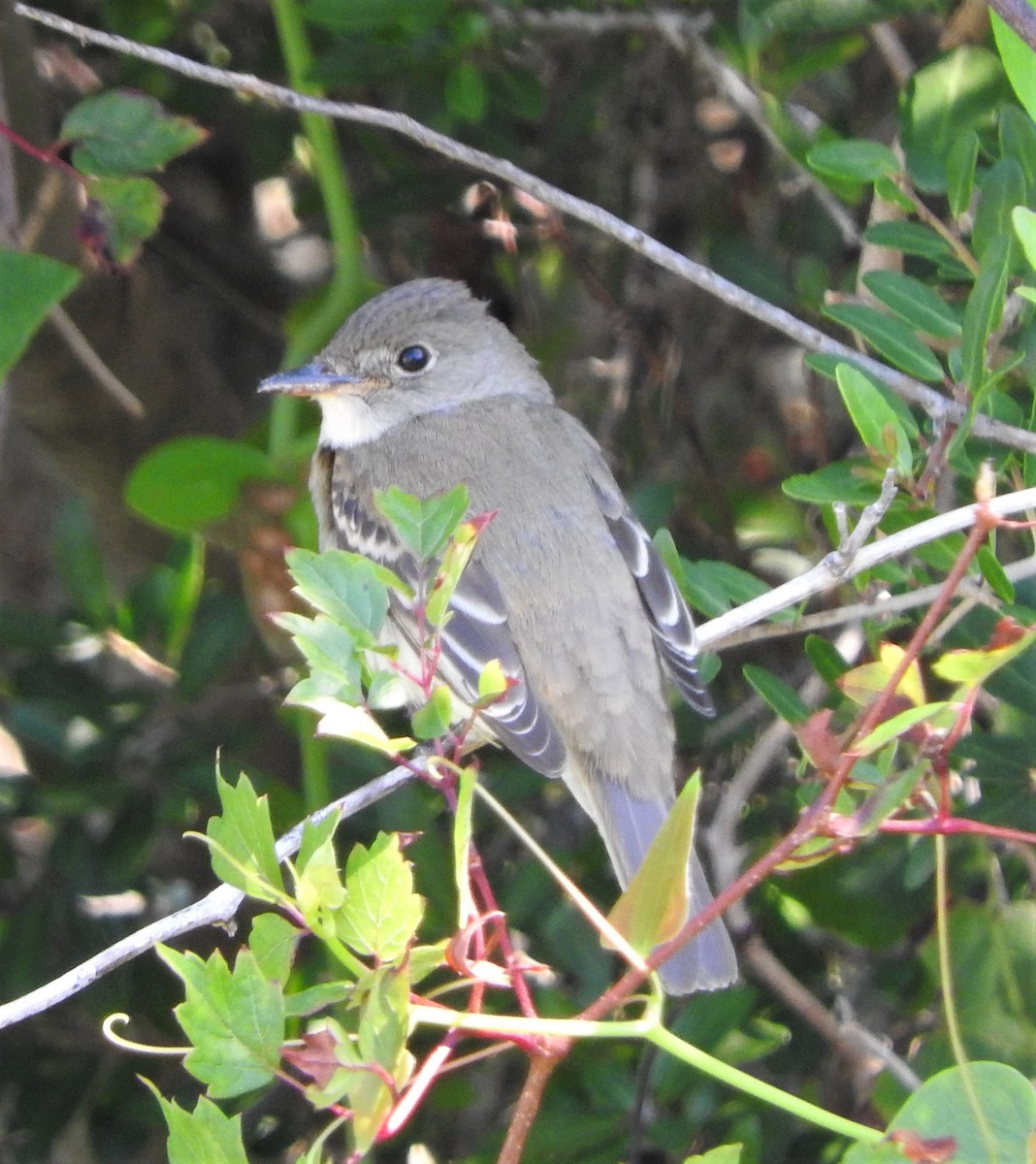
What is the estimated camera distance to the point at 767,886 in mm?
3631

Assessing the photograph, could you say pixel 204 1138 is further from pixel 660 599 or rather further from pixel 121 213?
pixel 121 213

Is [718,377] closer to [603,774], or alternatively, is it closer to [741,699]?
[741,699]

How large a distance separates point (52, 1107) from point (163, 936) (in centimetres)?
187

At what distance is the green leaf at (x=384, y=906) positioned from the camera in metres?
1.77

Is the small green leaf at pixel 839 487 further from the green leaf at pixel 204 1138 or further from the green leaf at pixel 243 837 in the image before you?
the green leaf at pixel 204 1138

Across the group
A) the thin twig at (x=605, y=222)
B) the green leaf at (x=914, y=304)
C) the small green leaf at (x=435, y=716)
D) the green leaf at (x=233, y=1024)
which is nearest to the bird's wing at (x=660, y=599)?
the thin twig at (x=605, y=222)

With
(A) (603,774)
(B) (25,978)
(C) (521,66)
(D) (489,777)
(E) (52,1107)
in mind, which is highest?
(C) (521,66)

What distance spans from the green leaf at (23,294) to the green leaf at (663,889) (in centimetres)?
161

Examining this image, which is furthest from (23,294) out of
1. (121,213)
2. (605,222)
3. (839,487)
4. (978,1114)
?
(978,1114)

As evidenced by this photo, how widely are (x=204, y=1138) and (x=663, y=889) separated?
60 centimetres

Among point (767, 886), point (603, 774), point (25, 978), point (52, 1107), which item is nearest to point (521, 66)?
point (603, 774)

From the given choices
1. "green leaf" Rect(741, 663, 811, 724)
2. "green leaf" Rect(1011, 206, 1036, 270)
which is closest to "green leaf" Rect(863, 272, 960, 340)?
"green leaf" Rect(741, 663, 811, 724)

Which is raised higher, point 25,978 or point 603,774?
point 603,774

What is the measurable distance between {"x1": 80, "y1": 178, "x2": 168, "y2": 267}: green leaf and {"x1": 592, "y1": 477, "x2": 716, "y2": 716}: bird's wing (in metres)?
1.19
